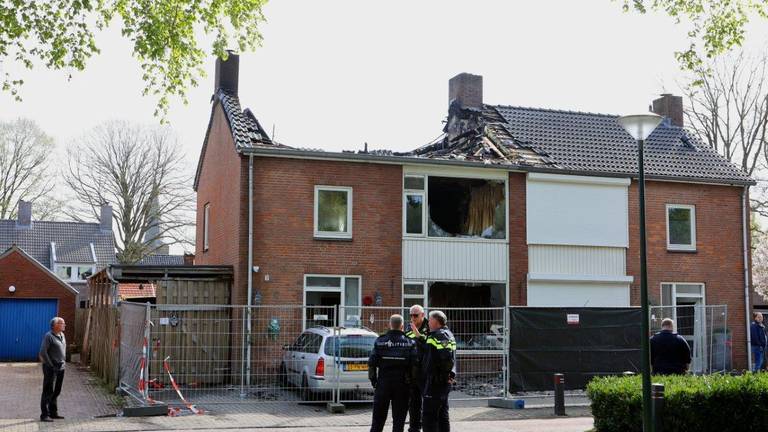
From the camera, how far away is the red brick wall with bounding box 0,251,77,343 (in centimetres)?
3522

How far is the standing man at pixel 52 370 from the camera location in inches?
574

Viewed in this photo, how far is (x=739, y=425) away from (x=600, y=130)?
622 inches

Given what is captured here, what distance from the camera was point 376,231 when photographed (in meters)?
21.7

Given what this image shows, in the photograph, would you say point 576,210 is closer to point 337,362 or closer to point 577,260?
point 577,260

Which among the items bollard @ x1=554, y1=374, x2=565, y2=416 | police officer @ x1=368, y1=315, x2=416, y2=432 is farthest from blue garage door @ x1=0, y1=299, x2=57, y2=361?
police officer @ x1=368, y1=315, x2=416, y2=432

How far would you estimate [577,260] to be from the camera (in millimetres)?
23203

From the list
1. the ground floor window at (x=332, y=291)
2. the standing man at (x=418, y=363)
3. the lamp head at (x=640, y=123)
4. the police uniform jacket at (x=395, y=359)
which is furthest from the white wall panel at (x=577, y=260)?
the police uniform jacket at (x=395, y=359)

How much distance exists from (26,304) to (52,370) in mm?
22748

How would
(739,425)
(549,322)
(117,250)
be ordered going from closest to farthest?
(739,425), (549,322), (117,250)

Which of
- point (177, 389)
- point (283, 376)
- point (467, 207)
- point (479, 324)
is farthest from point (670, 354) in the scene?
point (467, 207)

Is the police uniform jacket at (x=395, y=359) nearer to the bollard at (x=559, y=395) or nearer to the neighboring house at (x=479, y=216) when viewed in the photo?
the bollard at (x=559, y=395)

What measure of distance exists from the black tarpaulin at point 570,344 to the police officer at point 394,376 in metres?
5.84

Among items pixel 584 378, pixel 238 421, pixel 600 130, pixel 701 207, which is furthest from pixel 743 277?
pixel 238 421

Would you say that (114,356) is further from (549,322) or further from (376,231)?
(549,322)
